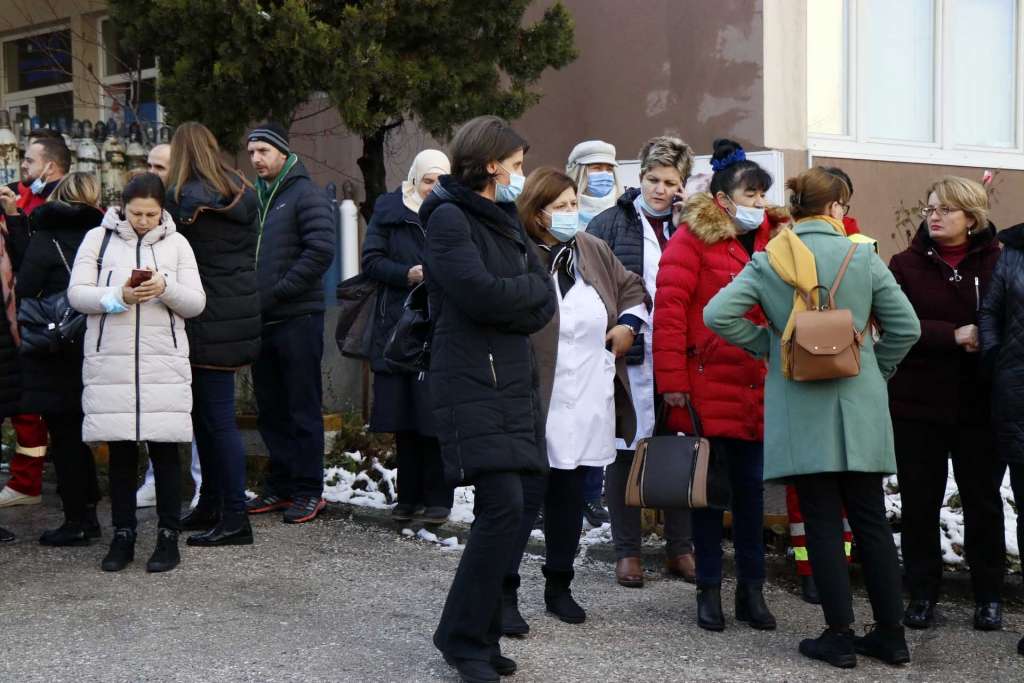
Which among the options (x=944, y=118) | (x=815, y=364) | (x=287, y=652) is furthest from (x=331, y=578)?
(x=944, y=118)

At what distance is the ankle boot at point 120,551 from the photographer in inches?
251

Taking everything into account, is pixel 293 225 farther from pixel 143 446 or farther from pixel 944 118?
pixel 944 118

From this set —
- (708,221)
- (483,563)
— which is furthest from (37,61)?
(483,563)

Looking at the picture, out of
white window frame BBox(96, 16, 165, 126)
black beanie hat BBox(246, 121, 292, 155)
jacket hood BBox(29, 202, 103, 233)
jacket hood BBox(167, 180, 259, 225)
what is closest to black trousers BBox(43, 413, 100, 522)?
jacket hood BBox(29, 202, 103, 233)

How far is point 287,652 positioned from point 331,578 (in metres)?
1.23

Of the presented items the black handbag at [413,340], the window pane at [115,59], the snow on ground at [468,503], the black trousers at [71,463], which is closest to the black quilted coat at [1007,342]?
the snow on ground at [468,503]

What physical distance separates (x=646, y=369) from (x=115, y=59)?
330 inches

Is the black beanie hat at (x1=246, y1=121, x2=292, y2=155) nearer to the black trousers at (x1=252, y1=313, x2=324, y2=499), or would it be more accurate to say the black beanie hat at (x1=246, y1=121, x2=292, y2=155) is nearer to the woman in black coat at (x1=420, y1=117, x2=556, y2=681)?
the black trousers at (x1=252, y1=313, x2=324, y2=499)

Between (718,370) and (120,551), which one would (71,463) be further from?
(718,370)

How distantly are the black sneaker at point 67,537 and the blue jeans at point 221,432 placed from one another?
745 mm

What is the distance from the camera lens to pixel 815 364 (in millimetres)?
5078

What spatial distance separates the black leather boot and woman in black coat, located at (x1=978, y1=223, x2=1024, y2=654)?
358 centimetres

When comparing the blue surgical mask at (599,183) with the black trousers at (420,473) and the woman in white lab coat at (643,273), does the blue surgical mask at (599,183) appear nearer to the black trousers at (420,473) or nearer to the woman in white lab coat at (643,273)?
the woman in white lab coat at (643,273)

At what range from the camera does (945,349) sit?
228 inches
